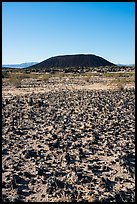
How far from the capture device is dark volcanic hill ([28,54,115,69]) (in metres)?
135

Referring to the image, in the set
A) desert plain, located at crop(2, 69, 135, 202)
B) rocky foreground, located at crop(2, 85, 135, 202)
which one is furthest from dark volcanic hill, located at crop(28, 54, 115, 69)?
desert plain, located at crop(2, 69, 135, 202)

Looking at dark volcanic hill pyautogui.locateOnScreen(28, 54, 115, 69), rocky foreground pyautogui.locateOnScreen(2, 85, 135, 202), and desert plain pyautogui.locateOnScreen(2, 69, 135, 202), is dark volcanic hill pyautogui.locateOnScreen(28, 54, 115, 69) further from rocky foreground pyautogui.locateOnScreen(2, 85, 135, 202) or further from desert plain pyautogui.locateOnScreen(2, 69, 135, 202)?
desert plain pyautogui.locateOnScreen(2, 69, 135, 202)

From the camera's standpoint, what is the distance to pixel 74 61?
139m

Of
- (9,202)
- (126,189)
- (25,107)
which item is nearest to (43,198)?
(9,202)

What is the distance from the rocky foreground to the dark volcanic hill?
124229mm

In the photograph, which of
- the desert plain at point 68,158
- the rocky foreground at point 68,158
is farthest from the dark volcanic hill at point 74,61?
the desert plain at point 68,158

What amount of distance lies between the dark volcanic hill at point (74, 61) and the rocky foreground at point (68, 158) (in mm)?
124229

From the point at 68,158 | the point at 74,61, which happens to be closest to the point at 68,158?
the point at 68,158

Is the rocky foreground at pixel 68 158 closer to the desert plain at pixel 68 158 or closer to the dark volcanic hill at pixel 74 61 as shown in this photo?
the desert plain at pixel 68 158

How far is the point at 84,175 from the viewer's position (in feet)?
17.9

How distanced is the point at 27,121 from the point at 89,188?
5.96m

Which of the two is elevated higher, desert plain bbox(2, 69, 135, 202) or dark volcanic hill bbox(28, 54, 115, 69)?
dark volcanic hill bbox(28, 54, 115, 69)

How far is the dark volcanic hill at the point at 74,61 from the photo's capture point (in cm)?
13538

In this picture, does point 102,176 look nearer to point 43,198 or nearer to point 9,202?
point 43,198
